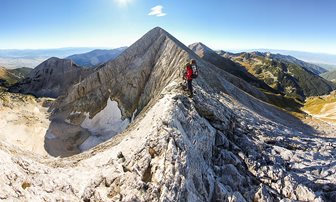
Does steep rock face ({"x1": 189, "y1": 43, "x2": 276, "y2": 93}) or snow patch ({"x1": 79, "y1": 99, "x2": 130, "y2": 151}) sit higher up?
steep rock face ({"x1": 189, "y1": 43, "x2": 276, "y2": 93})

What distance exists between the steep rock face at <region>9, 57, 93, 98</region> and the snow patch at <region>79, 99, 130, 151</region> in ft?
148

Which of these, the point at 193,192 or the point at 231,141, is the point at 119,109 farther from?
the point at 193,192

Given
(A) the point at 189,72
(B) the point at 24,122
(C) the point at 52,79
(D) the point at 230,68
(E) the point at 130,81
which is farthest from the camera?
(D) the point at 230,68

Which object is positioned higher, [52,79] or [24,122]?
[52,79]

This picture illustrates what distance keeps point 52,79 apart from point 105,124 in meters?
67.2

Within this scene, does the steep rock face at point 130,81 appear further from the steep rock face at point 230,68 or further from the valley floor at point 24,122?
the steep rock face at point 230,68

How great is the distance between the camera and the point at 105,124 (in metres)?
58.0

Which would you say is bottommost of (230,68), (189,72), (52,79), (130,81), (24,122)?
(24,122)

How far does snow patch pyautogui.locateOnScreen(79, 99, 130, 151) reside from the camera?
5238 cm

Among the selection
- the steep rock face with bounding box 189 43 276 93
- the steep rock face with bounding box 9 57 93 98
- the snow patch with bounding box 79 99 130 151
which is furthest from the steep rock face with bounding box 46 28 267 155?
the steep rock face with bounding box 189 43 276 93

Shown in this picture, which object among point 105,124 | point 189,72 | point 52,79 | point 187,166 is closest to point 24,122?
point 105,124

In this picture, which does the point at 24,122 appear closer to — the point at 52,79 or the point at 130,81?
the point at 130,81

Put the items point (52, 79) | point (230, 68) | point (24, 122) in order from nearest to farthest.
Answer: point (24, 122) < point (52, 79) < point (230, 68)

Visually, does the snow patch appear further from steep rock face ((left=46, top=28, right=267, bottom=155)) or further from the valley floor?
the valley floor
